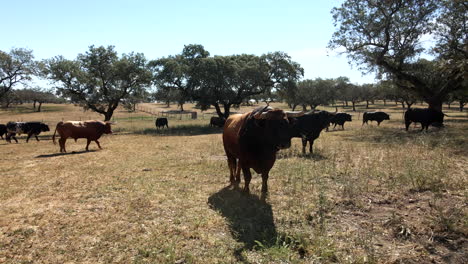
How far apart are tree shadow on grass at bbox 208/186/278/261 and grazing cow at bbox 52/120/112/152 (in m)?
11.3

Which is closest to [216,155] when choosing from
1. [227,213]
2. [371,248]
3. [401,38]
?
[227,213]

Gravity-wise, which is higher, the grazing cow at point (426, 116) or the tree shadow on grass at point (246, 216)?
the grazing cow at point (426, 116)

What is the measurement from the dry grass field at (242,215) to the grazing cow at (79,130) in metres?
5.43

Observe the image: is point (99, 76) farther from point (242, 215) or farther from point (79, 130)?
point (242, 215)

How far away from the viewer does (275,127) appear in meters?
5.27

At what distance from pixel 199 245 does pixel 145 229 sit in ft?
3.84

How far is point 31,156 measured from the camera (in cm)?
1291

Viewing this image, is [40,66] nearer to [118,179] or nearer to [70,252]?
[118,179]

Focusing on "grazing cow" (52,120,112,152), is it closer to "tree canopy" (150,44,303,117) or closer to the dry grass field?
the dry grass field

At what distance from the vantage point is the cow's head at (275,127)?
16.9 feet

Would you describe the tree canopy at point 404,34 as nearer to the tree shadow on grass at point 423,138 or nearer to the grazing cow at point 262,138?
the tree shadow on grass at point 423,138

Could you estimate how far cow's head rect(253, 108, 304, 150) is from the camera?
5152 millimetres

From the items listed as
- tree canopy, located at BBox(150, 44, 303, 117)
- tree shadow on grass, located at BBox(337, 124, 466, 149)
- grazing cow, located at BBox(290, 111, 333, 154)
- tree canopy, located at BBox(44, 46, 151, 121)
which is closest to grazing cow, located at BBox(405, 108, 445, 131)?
tree shadow on grass, located at BBox(337, 124, 466, 149)

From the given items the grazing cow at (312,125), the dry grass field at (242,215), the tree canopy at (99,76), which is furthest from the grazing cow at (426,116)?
the tree canopy at (99,76)
